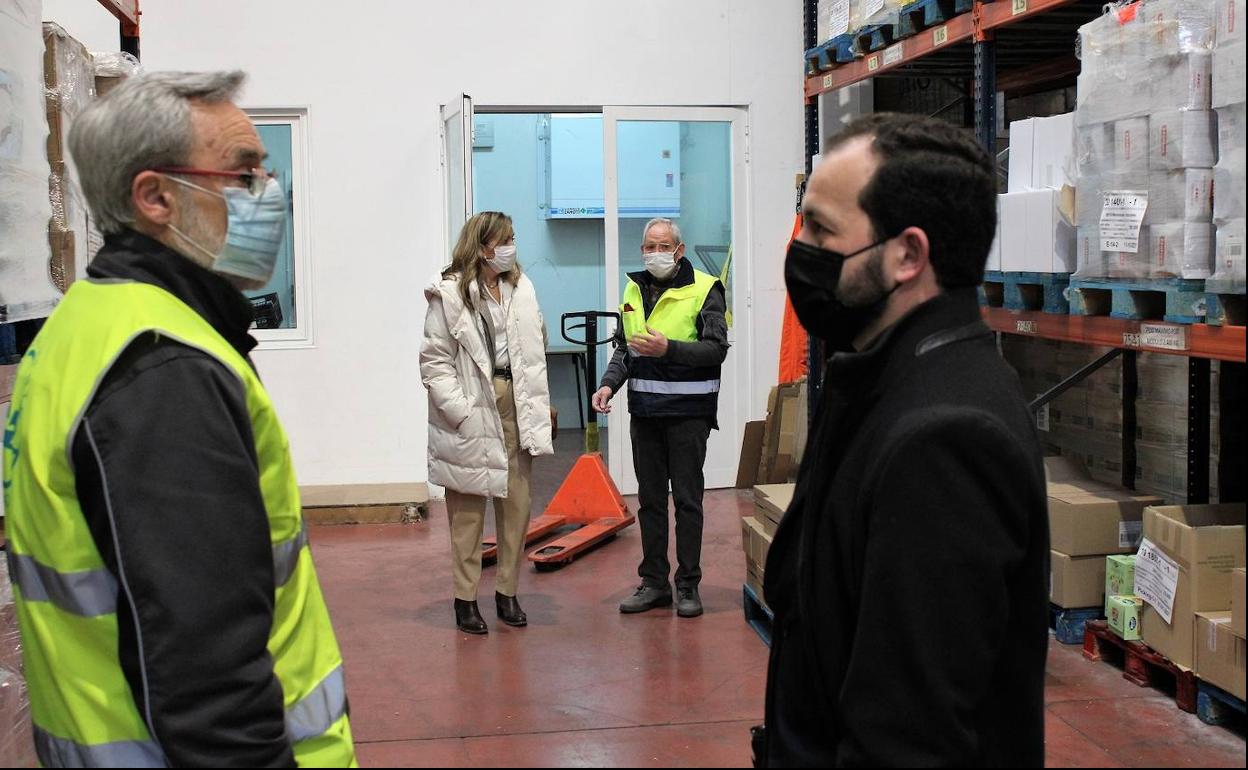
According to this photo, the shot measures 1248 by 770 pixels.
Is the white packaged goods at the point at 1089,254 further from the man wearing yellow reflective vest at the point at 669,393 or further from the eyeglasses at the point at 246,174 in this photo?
the eyeglasses at the point at 246,174

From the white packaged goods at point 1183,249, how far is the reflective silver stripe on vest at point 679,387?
2.27m

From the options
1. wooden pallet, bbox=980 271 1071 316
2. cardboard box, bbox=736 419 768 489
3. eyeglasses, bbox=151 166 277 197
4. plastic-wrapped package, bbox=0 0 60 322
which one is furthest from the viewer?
cardboard box, bbox=736 419 768 489

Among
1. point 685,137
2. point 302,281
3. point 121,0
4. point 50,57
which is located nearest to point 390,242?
point 302,281

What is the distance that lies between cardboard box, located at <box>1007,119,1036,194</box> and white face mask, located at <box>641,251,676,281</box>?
162 cm

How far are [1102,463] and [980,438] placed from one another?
235 inches

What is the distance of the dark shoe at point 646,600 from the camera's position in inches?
245

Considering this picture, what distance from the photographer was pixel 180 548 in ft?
5.05

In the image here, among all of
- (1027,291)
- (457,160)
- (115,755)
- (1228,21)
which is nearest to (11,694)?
(115,755)

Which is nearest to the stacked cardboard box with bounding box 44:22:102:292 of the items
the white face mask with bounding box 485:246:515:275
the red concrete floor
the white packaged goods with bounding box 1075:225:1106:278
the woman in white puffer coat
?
the woman in white puffer coat

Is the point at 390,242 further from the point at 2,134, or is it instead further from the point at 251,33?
the point at 2,134

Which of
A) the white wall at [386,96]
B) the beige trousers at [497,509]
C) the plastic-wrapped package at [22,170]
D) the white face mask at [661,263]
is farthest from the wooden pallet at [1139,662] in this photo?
the white wall at [386,96]

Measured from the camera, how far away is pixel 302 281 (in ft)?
30.3

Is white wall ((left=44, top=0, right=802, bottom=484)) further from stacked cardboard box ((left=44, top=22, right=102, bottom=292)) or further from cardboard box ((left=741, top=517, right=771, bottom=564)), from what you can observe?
stacked cardboard box ((left=44, top=22, right=102, bottom=292))

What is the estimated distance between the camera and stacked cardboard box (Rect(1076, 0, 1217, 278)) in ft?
13.6
